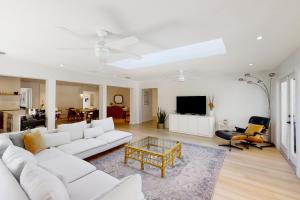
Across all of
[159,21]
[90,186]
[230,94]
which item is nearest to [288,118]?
[230,94]

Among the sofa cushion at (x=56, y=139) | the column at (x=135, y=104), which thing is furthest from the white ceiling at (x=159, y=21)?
the column at (x=135, y=104)

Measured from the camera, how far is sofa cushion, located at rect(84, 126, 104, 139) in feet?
12.1

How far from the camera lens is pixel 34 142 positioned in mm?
2672

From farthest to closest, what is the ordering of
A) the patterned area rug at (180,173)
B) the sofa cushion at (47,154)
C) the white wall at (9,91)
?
the white wall at (9,91)
the sofa cushion at (47,154)
the patterned area rug at (180,173)

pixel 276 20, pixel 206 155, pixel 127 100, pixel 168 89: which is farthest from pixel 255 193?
pixel 127 100

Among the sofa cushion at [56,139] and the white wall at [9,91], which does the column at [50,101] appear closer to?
the sofa cushion at [56,139]

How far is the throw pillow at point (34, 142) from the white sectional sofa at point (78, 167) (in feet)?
0.31

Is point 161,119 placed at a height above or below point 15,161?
below

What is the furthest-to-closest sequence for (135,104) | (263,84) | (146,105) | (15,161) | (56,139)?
(146,105) < (135,104) < (263,84) < (56,139) < (15,161)

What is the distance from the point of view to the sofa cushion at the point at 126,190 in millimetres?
1109

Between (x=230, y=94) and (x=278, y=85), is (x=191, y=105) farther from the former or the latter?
(x=278, y=85)

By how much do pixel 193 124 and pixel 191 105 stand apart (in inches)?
32.4

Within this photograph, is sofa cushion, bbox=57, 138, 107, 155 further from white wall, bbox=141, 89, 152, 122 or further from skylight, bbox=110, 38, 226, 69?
white wall, bbox=141, 89, 152, 122

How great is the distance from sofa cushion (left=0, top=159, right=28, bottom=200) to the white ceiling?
1776mm
